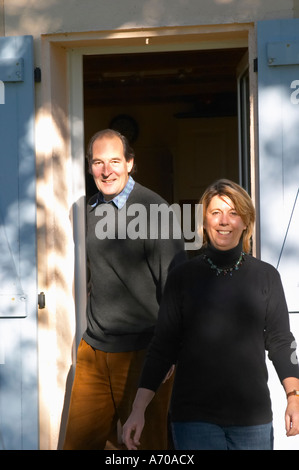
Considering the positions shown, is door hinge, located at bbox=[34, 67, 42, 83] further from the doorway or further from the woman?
the doorway

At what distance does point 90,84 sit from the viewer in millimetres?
6879

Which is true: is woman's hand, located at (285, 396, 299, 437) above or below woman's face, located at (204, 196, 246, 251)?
below

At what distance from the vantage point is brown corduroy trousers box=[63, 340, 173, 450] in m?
3.20

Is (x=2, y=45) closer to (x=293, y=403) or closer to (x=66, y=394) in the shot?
(x=66, y=394)

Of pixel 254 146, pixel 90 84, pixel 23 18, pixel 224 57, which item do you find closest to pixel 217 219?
pixel 254 146

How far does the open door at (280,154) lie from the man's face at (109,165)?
30.9 inches

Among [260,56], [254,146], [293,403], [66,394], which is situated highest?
[260,56]

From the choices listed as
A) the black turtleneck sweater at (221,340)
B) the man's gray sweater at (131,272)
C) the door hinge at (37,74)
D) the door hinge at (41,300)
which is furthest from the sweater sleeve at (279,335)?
the door hinge at (37,74)

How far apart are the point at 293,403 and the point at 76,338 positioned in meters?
1.88

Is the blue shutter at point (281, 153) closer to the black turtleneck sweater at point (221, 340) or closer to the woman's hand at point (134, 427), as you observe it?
the black turtleneck sweater at point (221, 340)

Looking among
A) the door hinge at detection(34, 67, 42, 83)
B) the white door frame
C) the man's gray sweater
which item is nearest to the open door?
the white door frame

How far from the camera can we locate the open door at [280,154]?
3670mm

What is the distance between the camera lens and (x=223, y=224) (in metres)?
2.59

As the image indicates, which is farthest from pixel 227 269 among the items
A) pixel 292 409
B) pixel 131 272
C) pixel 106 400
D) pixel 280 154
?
pixel 280 154
